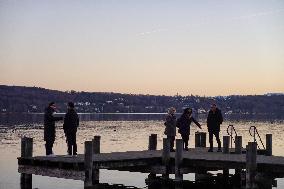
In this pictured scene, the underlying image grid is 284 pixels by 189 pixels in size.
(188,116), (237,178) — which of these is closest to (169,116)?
(188,116)

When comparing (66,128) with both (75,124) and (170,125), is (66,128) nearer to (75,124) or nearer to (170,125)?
(75,124)

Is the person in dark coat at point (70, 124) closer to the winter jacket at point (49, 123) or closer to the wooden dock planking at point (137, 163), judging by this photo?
the winter jacket at point (49, 123)

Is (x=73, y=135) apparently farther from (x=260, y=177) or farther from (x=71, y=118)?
(x=260, y=177)

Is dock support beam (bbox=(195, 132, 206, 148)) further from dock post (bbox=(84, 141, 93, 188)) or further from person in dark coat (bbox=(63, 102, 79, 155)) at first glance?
dock post (bbox=(84, 141, 93, 188))

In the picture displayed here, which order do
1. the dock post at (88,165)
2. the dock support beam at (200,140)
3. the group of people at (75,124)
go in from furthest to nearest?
the dock support beam at (200,140) → the group of people at (75,124) → the dock post at (88,165)

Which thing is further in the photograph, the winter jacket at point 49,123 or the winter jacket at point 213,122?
the winter jacket at point 213,122

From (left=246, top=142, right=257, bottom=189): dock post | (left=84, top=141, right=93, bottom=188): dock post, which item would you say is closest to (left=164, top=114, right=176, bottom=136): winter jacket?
(left=246, top=142, right=257, bottom=189): dock post

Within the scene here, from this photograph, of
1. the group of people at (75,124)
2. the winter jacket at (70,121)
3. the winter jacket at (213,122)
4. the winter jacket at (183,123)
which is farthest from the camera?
the winter jacket at (183,123)

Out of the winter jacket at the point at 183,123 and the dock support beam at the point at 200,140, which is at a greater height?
the winter jacket at the point at 183,123

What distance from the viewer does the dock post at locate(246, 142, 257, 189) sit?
17.0m

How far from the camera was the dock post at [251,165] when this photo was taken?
1703 centimetres

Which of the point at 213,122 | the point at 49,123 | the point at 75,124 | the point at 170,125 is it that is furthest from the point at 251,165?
the point at 49,123

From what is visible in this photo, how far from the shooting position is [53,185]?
3192cm

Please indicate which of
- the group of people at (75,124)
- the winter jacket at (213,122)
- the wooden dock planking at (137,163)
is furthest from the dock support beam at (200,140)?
the wooden dock planking at (137,163)
